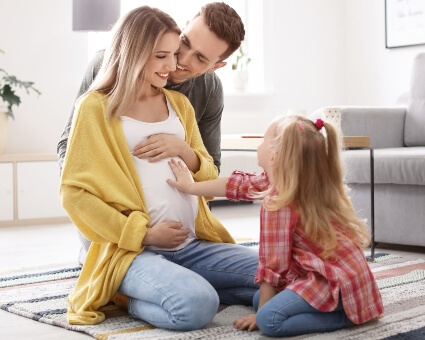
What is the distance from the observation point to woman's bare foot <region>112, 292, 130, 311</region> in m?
2.19

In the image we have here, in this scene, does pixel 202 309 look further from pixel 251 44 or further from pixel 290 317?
pixel 251 44

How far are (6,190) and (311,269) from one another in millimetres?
3015

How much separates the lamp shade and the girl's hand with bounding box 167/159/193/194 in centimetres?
264

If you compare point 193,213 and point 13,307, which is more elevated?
point 193,213

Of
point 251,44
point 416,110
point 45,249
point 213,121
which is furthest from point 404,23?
point 213,121

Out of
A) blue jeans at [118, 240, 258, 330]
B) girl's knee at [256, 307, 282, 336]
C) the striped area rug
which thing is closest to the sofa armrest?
the striped area rug

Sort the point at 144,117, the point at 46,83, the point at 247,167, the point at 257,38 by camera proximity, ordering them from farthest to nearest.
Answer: the point at 257,38 < the point at 247,167 < the point at 46,83 < the point at 144,117

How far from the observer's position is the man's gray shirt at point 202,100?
253cm

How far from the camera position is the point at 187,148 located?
2.21 m

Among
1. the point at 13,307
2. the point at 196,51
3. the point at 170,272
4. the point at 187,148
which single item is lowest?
the point at 13,307

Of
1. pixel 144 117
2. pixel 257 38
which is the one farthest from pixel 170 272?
pixel 257 38

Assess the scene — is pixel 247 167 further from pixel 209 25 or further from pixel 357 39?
pixel 209 25

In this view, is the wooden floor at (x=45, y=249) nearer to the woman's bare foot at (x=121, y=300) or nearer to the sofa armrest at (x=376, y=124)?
the woman's bare foot at (x=121, y=300)

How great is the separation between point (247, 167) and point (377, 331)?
360 cm
